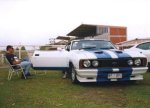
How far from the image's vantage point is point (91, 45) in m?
10.8

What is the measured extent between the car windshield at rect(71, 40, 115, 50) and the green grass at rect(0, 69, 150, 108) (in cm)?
126

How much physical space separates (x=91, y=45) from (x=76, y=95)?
9.79ft

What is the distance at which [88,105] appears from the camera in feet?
22.5

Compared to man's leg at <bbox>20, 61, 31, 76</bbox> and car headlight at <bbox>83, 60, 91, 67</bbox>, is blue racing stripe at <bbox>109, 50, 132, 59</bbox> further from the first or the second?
man's leg at <bbox>20, 61, 31, 76</bbox>

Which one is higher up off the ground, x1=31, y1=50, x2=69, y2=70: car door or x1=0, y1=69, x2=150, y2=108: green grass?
x1=31, y1=50, x2=69, y2=70: car door

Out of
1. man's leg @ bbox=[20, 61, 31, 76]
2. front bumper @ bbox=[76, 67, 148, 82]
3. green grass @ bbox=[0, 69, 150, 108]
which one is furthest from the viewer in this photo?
man's leg @ bbox=[20, 61, 31, 76]

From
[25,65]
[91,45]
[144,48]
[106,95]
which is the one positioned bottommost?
[106,95]

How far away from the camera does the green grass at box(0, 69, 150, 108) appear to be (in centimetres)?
695

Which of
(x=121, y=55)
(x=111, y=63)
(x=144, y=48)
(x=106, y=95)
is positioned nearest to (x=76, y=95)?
(x=106, y=95)

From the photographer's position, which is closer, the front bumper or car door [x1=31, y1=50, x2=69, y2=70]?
the front bumper

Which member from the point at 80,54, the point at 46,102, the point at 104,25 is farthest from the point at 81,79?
the point at 104,25

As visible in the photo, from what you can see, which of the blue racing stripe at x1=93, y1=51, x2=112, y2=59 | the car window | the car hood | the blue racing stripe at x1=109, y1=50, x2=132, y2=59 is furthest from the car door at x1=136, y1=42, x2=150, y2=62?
the blue racing stripe at x1=93, y1=51, x2=112, y2=59

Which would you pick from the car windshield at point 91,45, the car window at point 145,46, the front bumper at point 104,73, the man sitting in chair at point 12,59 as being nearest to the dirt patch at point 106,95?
the front bumper at point 104,73

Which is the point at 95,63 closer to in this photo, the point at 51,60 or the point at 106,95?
the point at 106,95
